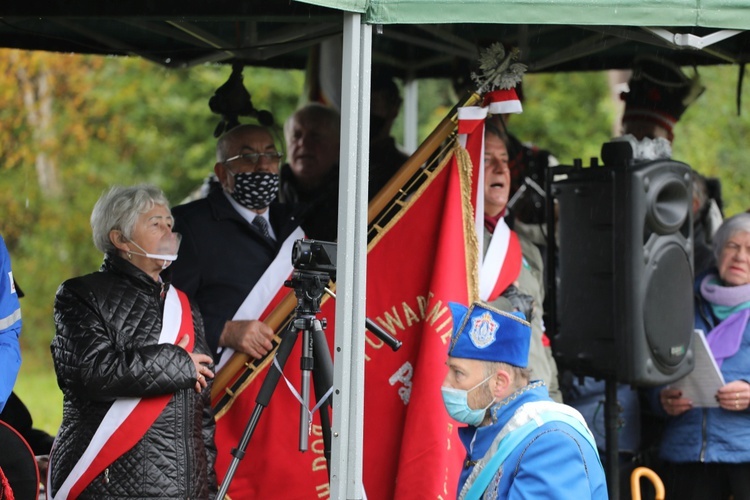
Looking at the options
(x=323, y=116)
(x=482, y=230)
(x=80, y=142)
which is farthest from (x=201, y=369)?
(x=80, y=142)

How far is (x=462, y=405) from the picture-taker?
3150 millimetres

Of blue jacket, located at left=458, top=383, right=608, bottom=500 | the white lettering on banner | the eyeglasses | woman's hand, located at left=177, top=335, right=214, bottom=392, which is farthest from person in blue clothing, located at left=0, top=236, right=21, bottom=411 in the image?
blue jacket, located at left=458, top=383, right=608, bottom=500

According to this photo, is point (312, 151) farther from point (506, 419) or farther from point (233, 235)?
point (506, 419)

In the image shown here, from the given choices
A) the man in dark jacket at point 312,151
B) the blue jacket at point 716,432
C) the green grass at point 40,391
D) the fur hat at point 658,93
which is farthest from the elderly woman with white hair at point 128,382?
the green grass at point 40,391

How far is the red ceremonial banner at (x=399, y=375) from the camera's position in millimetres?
4258

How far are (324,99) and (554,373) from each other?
2587 mm

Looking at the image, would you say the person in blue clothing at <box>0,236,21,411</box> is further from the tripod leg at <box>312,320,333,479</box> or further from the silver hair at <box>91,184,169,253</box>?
the tripod leg at <box>312,320,333,479</box>

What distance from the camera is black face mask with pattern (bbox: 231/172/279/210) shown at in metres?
4.67

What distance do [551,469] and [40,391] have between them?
904cm

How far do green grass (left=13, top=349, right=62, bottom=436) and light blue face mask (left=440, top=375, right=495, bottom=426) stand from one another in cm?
604

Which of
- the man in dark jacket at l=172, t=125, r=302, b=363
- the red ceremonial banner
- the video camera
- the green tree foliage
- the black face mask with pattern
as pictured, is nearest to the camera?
the video camera

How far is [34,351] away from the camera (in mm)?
13070

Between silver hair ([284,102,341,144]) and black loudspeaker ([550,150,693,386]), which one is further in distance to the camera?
silver hair ([284,102,341,144])

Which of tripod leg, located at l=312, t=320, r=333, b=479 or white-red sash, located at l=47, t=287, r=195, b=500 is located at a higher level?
tripod leg, located at l=312, t=320, r=333, b=479
